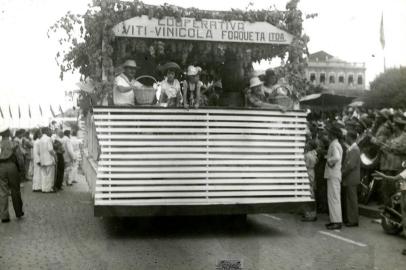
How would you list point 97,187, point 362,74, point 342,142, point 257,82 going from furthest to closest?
point 362,74
point 342,142
point 257,82
point 97,187

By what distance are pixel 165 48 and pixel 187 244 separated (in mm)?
3378

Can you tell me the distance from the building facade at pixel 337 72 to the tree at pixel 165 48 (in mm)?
89498

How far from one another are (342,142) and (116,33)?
4747 mm

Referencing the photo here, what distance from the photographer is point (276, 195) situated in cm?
950

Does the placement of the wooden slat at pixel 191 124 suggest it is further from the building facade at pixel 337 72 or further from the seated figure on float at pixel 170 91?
the building facade at pixel 337 72

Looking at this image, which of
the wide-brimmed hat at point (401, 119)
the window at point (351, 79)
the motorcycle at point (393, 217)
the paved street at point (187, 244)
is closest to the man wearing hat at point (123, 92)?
the paved street at point (187, 244)

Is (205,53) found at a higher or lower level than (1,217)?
higher

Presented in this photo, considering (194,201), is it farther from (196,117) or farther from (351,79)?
(351,79)

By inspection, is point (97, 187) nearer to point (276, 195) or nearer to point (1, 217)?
point (276, 195)

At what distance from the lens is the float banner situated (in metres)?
9.29

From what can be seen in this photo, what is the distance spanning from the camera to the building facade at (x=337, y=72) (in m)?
100

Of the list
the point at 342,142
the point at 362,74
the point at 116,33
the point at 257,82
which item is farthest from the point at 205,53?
the point at 362,74

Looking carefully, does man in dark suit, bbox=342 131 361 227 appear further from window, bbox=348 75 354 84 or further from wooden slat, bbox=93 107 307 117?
window, bbox=348 75 354 84

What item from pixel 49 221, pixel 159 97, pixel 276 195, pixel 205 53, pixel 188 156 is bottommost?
pixel 49 221
